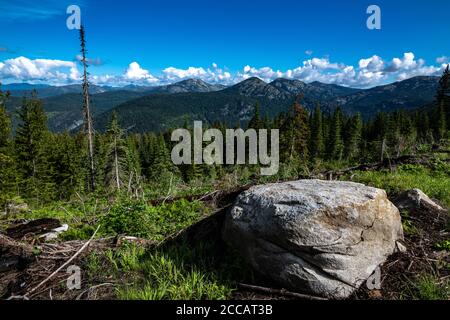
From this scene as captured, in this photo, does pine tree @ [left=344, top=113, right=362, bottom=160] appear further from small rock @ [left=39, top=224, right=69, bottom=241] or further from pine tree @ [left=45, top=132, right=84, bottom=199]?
small rock @ [left=39, top=224, right=69, bottom=241]

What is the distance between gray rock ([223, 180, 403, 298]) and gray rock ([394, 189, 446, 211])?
2.00 meters

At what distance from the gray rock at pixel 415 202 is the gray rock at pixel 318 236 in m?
2.00

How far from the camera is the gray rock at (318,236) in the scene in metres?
4.33

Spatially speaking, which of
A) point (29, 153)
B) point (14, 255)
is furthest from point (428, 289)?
point (29, 153)

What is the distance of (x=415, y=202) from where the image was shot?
684cm

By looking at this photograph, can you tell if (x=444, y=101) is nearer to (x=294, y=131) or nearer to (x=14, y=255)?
(x=294, y=131)

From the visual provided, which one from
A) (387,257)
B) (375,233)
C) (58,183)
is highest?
(375,233)

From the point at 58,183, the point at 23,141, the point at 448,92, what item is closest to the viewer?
the point at 23,141

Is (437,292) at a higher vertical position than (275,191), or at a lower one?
lower

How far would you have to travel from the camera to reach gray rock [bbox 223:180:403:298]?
14.2 ft
